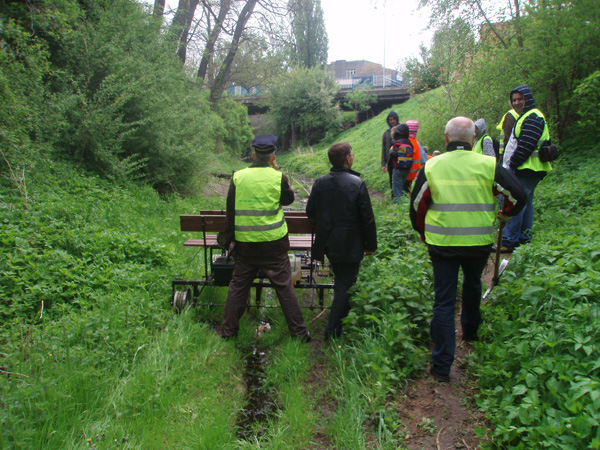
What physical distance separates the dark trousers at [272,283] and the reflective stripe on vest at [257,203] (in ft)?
0.85

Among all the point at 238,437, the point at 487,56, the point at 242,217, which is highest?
the point at 487,56

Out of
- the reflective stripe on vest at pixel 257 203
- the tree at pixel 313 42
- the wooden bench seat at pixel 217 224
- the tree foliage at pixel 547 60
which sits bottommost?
the wooden bench seat at pixel 217 224

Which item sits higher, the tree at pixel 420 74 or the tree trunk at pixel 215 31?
the tree trunk at pixel 215 31

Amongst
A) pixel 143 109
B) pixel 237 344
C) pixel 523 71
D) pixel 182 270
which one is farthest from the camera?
pixel 143 109

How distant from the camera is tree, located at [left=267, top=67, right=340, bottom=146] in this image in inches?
1489

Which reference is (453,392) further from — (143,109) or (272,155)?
(143,109)

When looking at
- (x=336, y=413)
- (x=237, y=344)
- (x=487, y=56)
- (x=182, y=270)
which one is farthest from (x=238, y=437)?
(x=487, y=56)

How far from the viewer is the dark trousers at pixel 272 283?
461 cm

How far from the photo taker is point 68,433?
2.93 m

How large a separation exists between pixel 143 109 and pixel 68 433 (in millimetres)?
9604

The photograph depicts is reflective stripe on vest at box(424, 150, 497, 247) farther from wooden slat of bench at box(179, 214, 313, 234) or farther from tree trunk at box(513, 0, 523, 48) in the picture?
tree trunk at box(513, 0, 523, 48)

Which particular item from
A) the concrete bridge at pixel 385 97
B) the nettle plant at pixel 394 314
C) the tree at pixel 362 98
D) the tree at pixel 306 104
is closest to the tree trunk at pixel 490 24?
the nettle plant at pixel 394 314

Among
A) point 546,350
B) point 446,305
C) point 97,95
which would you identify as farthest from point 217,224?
point 97,95

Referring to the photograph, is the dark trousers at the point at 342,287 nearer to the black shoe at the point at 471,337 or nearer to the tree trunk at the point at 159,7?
the black shoe at the point at 471,337
